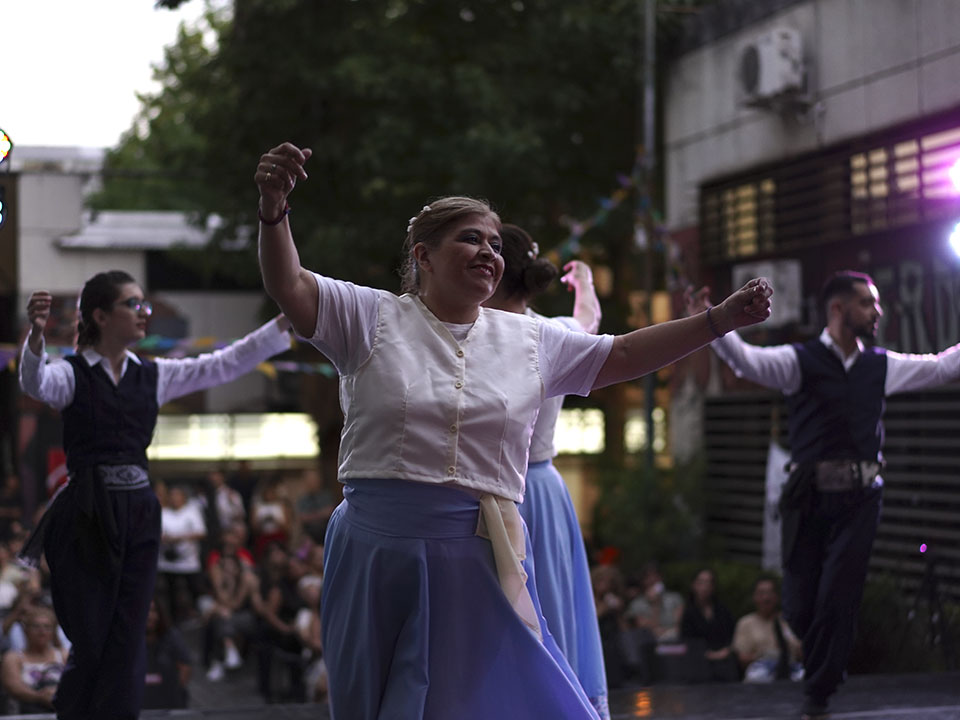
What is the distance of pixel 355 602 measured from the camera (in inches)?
139

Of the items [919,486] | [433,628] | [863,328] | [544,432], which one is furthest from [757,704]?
[919,486]

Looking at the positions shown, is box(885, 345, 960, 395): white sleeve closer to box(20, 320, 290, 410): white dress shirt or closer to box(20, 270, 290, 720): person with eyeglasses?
box(20, 320, 290, 410): white dress shirt

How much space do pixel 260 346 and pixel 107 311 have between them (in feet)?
1.99

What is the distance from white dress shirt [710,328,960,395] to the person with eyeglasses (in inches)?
94.2

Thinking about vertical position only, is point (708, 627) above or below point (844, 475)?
below

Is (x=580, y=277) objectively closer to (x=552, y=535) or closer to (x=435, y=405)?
(x=552, y=535)

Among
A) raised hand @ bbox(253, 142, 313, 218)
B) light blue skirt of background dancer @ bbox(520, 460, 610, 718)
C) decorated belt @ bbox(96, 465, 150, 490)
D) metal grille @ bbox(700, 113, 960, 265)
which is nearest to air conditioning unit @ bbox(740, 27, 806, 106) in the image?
metal grille @ bbox(700, 113, 960, 265)

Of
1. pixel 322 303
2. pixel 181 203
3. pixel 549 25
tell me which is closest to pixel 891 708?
pixel 322 303

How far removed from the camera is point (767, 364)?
593 centimetres

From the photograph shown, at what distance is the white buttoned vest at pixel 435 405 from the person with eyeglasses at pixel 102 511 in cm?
203

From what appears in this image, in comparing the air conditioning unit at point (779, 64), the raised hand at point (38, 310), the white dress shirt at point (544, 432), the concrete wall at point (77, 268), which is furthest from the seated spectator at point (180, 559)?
the concrete wall at point (77, 268)

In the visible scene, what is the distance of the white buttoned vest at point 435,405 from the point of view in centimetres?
352

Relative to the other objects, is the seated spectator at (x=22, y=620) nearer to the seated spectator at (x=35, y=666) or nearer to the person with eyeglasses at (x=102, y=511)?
the seated spectator at (x=35, y=666)

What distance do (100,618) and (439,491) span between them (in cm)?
232
